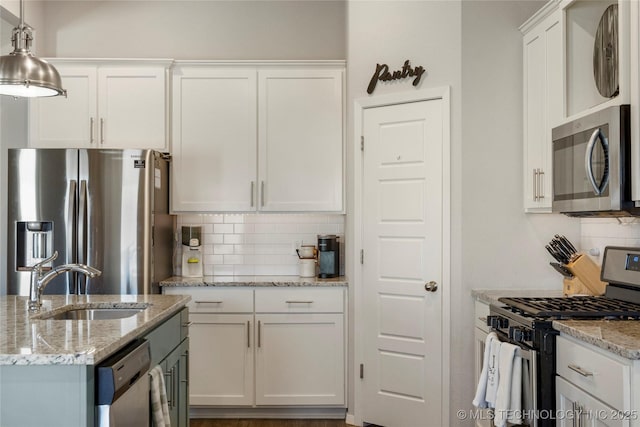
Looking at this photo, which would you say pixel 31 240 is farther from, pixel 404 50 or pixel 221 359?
pixel 404 50

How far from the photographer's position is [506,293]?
2.98 m

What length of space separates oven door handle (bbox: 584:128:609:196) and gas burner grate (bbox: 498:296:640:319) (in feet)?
1.63

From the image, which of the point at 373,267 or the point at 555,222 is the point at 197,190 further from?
the point at 555,222

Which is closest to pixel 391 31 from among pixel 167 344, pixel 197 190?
pixel 197 190

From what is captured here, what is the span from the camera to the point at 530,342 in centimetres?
230

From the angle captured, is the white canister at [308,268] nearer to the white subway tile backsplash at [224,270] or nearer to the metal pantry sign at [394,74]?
the white subway tile backsplash at [224,270]

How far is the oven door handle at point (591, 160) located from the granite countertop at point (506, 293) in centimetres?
75

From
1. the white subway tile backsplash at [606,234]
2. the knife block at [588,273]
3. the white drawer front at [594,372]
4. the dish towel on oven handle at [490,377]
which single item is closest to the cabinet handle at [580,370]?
the white drawer front at [594,372]

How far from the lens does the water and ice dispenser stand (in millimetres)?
3490

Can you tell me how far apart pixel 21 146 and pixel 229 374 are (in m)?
2.26

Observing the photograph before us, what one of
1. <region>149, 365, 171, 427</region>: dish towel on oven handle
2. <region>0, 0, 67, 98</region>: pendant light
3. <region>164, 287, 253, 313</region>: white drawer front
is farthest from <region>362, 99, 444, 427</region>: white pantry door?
<region>0, 0, 67, 98</region>: pendant light

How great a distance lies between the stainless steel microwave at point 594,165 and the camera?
2.21 meters

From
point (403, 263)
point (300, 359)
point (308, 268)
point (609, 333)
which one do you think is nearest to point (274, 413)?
point (300, 359)

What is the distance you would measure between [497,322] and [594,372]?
2.30ft
